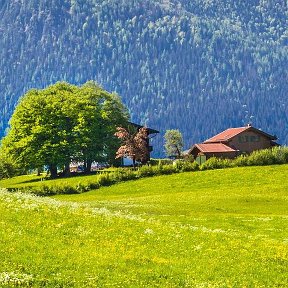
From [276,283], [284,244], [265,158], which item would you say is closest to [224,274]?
[276,283]

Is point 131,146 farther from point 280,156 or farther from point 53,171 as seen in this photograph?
point 280,156

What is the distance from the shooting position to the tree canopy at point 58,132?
415 feet

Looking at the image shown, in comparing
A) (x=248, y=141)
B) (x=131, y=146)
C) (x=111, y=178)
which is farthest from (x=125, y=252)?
(x=248, y=141)

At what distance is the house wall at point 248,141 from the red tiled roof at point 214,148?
4549 mm

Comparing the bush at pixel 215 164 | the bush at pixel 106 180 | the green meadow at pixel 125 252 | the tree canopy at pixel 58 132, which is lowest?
the green meadow at pixel 125 252

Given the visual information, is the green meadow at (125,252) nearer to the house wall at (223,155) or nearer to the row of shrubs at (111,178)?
the row of shrubs at (111,178)

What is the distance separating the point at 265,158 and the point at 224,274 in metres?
82.8

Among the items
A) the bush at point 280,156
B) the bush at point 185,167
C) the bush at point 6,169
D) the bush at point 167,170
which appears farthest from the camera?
the bush at point 6,169

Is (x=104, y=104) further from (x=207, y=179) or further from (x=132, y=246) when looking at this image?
(x=132, y=246)

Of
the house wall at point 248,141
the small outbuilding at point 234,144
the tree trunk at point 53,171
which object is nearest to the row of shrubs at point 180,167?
the small outbuilding at point 234,144

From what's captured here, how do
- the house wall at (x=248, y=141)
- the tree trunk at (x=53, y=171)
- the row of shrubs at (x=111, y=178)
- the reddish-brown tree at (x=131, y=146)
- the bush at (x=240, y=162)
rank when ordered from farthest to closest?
the house wall at (x=248, y=141) → the reddish-brown tree at (x=131, y=146) → the tree trunk at (x=53, y=171) → the bush at (x=240, y=162) → the row of shrubs at (x=111, y=178)

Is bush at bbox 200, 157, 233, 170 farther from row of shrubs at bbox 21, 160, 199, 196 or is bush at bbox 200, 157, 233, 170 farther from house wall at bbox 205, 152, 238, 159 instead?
house wall at bbox 205, 152, 238, 159

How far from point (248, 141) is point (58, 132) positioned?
162 ft

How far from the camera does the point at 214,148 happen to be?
136 meters
